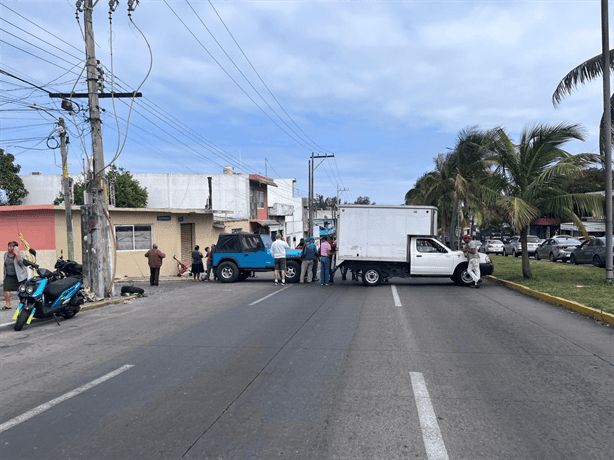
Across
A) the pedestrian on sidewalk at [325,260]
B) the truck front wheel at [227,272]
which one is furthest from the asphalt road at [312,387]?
the truck front wheel at [227,272]

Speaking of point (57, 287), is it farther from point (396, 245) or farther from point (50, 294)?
point (396, 245)

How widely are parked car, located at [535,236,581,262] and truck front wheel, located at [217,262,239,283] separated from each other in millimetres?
19875

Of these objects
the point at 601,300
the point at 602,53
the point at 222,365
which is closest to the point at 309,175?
the point at 602,53

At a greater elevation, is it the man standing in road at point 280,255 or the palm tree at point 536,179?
the palm tree at point 536,179

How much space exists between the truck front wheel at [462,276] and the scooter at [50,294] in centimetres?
1216

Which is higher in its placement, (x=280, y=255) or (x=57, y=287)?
(x=280, y=255)

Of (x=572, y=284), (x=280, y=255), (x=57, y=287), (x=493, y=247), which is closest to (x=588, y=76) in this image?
(x=572, y=284)

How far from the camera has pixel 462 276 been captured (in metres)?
17.2

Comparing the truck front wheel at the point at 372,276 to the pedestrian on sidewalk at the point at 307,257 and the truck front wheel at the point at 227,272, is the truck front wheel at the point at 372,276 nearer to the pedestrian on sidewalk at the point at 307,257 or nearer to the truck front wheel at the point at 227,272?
the pedestrian on sidewalk at the point at 307,257

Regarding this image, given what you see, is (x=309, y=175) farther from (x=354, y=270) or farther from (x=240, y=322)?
(x=240, y=322)

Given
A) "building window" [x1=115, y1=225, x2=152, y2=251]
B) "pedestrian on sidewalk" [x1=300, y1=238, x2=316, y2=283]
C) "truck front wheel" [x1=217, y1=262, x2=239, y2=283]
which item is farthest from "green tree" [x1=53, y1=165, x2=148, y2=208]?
"pedestrian on sidewalk" [x1=300, y1=238, x2=316, y2=283]

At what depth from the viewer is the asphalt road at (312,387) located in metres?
4.16

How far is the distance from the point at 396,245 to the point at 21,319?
11757 mm

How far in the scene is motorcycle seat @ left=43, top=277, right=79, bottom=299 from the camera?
10.2m
